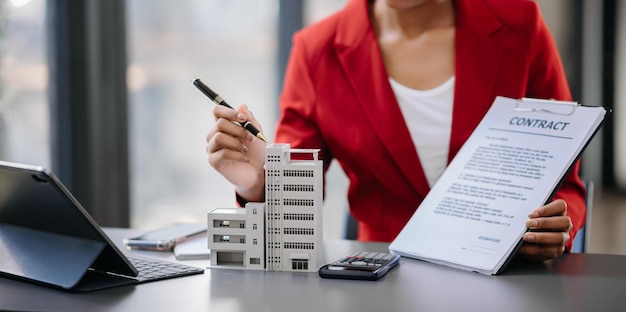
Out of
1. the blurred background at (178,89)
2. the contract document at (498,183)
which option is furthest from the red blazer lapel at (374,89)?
the blurred background at (178,89)

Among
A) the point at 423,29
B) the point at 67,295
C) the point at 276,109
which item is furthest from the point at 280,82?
the point at 67,295

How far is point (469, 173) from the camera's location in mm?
1402

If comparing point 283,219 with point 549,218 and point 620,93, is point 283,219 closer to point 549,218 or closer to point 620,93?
point 549,218

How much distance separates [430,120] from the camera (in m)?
1.83

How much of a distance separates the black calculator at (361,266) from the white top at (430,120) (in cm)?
54

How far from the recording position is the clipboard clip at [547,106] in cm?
136

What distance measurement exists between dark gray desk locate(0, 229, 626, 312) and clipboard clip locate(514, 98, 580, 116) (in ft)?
0.95

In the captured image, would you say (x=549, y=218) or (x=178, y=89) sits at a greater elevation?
(x=178, y=89)

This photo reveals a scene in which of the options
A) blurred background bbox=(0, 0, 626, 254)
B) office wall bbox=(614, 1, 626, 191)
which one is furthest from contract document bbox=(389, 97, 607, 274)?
office wall bbox=(614, 1, 626, 191)

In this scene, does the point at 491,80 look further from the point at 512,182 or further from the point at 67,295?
the point at 67,295

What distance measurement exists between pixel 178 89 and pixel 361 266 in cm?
247

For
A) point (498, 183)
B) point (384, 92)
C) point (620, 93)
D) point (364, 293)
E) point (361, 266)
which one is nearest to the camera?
point (364, 293)

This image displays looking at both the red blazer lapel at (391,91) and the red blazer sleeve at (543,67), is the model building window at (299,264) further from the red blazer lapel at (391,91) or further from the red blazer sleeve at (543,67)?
the red blazer sleeve at (543,67)

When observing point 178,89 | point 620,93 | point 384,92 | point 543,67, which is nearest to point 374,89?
point 384,92
